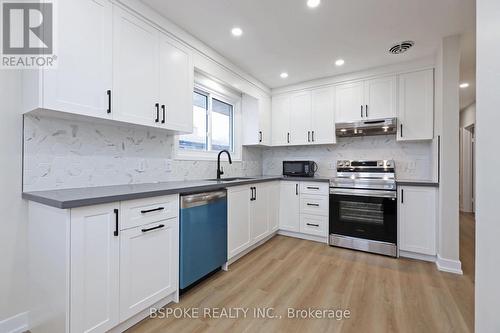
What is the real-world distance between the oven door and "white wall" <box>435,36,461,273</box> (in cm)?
47

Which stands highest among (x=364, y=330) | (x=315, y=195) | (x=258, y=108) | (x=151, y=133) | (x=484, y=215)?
(x=258, y=108)

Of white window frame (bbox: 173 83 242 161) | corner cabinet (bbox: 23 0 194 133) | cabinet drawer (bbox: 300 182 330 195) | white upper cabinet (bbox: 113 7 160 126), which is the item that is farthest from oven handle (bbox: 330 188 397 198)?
white upper cabinet (bbox: 113 7 160 126)

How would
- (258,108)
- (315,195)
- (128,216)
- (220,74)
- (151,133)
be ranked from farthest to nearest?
(258,108)
(315,195)
(220,74)
(151,133)
(128,216)

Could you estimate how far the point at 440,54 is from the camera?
255 centimetres

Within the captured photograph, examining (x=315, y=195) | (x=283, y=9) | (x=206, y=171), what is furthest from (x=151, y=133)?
(x=315, y=195)

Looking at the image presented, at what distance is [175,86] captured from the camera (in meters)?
2.21

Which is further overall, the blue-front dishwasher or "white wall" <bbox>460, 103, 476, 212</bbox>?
"white wall" <bbox>460, 103, 476, 212</bbox>

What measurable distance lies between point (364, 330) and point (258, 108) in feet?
9.92

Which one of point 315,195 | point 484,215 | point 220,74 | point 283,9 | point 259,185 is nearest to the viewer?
point 484,215

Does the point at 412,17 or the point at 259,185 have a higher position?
the point at 412,17

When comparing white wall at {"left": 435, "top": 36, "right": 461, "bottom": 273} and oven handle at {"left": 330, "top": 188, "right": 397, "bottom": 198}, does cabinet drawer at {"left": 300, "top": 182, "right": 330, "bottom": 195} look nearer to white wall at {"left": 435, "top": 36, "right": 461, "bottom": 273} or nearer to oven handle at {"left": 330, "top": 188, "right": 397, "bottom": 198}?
oven handle at {"left": 330, "top": 188, "right": 397, "bottom": 198}

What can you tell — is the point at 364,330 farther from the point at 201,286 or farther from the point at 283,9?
the point at 283,9

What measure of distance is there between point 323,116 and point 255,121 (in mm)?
1065

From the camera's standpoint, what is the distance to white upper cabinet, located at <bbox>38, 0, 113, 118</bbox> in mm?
1427
